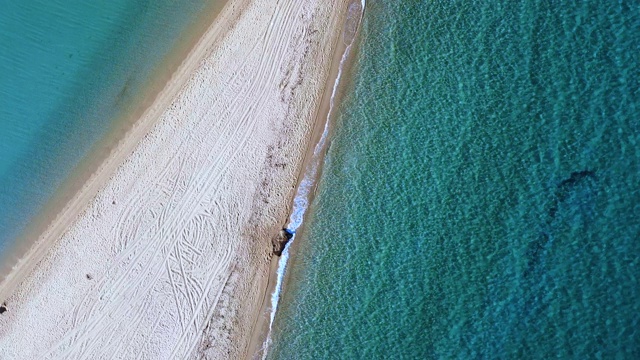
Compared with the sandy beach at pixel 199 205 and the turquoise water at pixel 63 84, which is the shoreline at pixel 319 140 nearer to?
the sandy beach at pixel 199 205

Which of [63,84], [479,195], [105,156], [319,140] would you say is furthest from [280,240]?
[63,84]

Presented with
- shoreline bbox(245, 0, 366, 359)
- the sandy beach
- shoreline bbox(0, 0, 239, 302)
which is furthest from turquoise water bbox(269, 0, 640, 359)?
shoreline bbox(0, 0, 239, 302)

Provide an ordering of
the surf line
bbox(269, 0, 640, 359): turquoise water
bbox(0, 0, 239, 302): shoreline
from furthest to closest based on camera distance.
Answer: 1. bbox(0, 0, 239, 302): shoreline
2. the surf line
3. bbox(269, 0, 640, 359): turquoise water

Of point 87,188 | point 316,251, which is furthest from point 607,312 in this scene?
point 87,188

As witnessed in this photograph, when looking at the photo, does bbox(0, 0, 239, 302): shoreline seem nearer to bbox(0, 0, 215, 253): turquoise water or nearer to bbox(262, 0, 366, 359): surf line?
bbox(0, 0, 215, 253): turquoise water

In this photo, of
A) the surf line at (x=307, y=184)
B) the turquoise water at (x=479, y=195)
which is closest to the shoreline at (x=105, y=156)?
the surf line at (x=307, y=184)

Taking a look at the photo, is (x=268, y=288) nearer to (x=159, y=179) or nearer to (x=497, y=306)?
(x=159, y=179)
